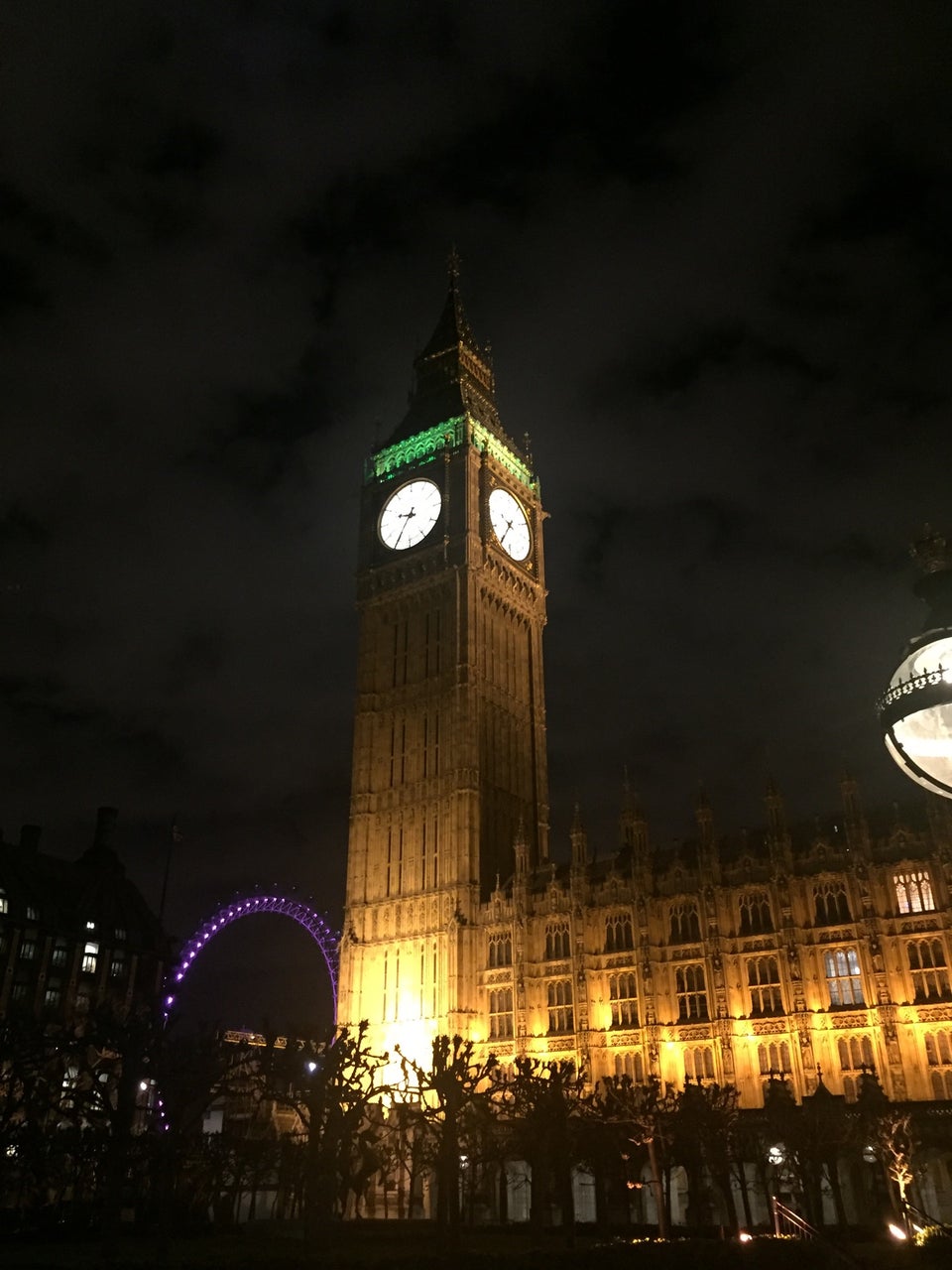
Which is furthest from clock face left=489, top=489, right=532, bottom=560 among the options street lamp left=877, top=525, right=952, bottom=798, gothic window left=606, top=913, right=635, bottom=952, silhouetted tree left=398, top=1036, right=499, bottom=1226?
street lamp left=877, top=525, right=952, bottom=798

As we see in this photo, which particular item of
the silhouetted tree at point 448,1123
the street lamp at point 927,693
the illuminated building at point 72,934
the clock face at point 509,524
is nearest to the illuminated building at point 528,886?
the clock face at point 509,524

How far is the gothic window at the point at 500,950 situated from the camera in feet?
255

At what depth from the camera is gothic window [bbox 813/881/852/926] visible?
6481 cm

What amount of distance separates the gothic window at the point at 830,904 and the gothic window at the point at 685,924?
8217 mm

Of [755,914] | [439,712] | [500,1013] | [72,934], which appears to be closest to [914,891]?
[755,914]

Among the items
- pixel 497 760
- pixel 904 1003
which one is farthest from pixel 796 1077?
pixel 497 760

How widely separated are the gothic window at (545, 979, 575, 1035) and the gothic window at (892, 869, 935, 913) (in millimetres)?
24101

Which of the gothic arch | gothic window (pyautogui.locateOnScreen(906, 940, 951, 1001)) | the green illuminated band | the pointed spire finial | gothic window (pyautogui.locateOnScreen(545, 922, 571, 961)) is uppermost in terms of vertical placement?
the pointed spire finial

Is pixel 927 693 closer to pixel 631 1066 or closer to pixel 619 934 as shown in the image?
pixel 631 1066

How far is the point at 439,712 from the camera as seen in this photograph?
89312 mm

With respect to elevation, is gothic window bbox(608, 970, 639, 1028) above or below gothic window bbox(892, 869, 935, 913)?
below

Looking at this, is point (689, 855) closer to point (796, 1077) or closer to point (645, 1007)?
point (645, 1007)

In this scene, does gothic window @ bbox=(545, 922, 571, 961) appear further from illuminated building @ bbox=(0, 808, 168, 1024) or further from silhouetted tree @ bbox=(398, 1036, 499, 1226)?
illuminated building @ bbox=(0, 808, 168, 1024)

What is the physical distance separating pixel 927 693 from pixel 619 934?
62.6 meters
